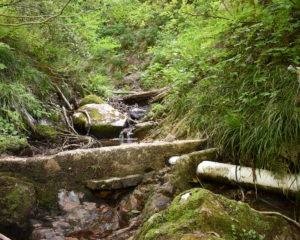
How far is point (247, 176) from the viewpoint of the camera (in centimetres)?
253

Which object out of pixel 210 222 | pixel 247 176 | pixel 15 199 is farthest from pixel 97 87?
pixel 210 222

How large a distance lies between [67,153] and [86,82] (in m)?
5.48

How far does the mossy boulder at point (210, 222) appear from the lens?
1.61 m

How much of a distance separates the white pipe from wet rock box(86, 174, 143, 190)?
2.95ft

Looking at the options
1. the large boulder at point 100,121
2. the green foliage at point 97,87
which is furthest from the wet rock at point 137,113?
the green foliage at point 97,87

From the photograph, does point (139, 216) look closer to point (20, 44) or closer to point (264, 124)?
point (264, 124)

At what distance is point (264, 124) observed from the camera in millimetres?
2559

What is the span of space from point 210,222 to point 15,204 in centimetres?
211

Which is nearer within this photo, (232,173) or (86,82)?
(232,173)

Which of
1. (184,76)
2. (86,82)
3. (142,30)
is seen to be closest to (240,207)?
(184,76)

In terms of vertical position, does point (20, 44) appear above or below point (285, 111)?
above

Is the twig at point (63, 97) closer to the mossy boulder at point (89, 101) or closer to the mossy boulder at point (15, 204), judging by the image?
the mossy boulder at point (89, 101)

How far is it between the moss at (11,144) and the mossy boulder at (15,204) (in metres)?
1.06

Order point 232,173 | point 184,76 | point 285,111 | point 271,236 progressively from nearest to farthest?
point 271,236
point 285,111
point 232,173
point 184,76
